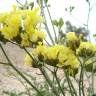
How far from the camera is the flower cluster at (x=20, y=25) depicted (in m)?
1.39

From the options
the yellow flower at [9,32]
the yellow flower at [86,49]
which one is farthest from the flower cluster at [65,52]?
the yellow flower at [9,32]

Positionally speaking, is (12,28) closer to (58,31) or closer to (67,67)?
(67,67)

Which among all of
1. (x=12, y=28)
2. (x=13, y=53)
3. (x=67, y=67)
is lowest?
(x=13, y=53)

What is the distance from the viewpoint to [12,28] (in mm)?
1389

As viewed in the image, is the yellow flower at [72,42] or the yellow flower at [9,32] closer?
the yellow flower at [9,32]

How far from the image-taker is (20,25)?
139cm

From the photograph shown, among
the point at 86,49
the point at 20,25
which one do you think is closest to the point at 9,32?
the point at 20,25

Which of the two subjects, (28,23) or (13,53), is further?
(13,53)

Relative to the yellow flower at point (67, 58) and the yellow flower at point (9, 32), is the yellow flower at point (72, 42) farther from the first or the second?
the yellow flower at point (9, 32)

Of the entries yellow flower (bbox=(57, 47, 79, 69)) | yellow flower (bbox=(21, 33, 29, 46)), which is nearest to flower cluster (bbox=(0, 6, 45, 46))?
yellow flower (bbox=(21, 33, 29, 46))

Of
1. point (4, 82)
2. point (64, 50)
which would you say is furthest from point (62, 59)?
point (4, 82)

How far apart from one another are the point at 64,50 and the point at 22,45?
0.15 meters

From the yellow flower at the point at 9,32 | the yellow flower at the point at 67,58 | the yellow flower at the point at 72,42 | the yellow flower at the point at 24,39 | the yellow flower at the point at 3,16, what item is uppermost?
the yellow flower at the point at 3,16

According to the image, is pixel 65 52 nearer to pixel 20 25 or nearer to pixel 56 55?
pixel 56 55
